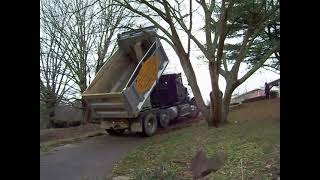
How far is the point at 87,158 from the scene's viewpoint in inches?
167

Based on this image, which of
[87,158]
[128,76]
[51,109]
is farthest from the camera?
[128,76]

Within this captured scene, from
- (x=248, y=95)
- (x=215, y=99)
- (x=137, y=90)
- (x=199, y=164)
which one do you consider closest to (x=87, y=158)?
(x=199, y=164)

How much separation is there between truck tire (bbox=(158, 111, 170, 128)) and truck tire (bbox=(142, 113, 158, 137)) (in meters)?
0.18

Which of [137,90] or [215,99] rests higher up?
[137,90]

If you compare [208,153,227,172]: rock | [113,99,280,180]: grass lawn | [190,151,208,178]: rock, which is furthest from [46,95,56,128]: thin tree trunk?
[208,153,227,172]: rock

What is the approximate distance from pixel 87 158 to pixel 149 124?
176cm

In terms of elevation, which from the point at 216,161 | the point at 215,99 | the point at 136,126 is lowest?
the point at 216,161

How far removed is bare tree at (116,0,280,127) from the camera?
459 cm

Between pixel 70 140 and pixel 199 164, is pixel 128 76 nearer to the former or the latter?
pixel 70 140

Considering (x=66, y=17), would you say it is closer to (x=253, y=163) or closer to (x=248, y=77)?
(x=248, y=77)

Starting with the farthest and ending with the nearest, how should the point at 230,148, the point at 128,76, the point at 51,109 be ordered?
the point at 128,76 → the point at 51,109 → the point at 230,148

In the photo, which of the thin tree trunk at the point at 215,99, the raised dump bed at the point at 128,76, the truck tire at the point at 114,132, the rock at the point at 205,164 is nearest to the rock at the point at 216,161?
the rock at the point at 205,164

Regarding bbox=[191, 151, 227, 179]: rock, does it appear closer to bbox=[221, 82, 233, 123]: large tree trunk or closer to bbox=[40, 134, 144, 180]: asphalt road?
bbox=[40, 134, 144, 180]: asphalt road

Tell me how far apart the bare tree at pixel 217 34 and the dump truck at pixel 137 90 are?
0.59 m
